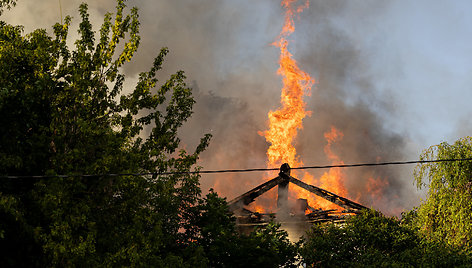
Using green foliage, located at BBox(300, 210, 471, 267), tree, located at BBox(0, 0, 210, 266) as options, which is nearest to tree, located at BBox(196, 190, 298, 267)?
green foliage, located at BBox(300, 210, 471, 267)

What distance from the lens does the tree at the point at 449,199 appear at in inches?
717

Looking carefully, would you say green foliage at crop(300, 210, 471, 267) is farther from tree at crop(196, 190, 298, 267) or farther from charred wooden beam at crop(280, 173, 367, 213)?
charred wooden beam at crop(280, 173, 367, 213)

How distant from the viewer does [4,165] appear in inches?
492

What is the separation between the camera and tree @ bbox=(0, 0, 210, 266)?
12.5 meters

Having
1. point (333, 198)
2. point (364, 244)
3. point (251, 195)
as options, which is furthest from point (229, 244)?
point (333, 198)

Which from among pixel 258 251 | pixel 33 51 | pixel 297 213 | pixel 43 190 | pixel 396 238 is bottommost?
pixel 43 190

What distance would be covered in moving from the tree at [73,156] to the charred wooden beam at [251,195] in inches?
540

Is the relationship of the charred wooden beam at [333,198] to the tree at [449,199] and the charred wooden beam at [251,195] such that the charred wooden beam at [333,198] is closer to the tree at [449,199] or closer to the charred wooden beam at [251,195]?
the charred wooden beam at [251,195]

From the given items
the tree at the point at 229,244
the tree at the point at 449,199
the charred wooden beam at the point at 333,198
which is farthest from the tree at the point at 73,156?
the charred wooden beam at the point at 333,198

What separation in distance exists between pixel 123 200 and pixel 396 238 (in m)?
12.3

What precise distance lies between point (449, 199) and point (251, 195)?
14.5m

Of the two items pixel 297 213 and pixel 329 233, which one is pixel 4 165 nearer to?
pixel 329 233

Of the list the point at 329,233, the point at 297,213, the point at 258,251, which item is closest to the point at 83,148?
the point at 258,251

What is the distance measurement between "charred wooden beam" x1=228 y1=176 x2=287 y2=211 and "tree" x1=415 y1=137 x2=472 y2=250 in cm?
1234
